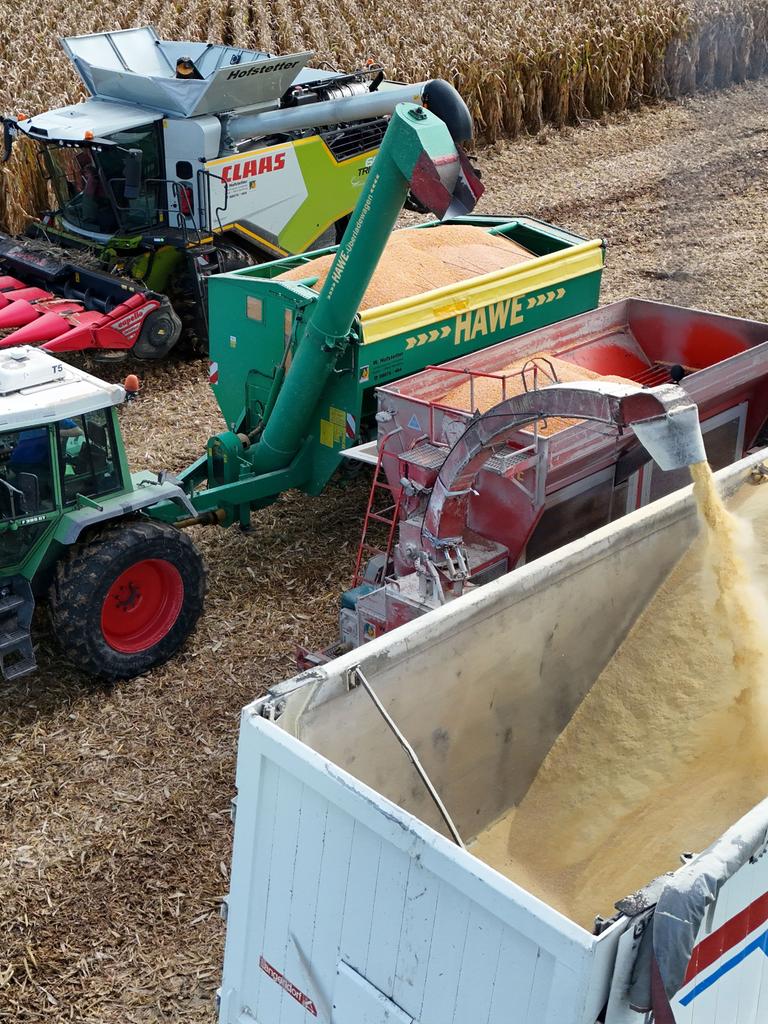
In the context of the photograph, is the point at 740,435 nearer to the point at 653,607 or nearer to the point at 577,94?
the point at 653,607

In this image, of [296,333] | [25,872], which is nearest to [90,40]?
[296,333]

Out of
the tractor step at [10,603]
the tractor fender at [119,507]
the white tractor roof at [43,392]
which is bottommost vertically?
the tractor step at [10,603]

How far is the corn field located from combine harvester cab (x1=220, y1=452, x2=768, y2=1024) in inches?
509

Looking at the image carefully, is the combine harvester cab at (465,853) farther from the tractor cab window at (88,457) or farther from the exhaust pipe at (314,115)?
the exhaust pipe at (314,115)

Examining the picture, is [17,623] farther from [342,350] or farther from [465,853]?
[465,853]

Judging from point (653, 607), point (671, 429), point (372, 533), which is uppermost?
point (671, 429)

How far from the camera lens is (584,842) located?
15.2 feet

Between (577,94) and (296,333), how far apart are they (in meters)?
12.8

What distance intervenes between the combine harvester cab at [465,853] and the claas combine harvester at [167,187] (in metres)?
6.19

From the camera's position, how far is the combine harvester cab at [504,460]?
5.96 metres

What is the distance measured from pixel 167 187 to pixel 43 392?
5.26m

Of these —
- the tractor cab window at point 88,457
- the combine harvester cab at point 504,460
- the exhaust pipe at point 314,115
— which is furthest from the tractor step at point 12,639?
the exhaust pipe at point 314,115

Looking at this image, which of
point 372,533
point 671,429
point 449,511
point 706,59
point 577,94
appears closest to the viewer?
point 671,429

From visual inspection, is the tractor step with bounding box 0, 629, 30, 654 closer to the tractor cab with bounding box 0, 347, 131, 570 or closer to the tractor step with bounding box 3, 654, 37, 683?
the tractor step with bounding box 3, 654, 37, 683
